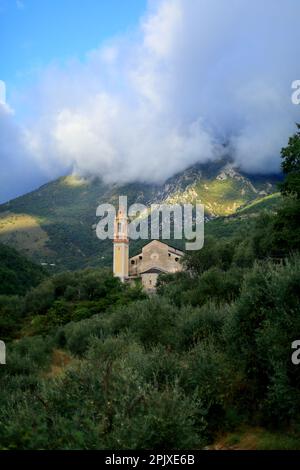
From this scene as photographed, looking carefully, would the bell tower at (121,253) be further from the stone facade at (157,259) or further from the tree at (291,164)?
the tree at (291,164)

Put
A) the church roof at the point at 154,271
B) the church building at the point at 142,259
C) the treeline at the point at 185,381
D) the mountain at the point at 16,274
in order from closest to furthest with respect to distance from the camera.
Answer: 1. the treeline at the point at 185,381
2. the church roof at the point at 154,271
3. the church building at the point at 142,259
4. the mountain at the point at 16,274

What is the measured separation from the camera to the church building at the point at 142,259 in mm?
91250

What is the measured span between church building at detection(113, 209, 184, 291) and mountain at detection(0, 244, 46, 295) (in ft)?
88.2

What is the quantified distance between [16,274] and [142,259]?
34.7 meters

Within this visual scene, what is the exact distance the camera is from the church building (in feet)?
299

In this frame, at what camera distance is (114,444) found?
11.4 m

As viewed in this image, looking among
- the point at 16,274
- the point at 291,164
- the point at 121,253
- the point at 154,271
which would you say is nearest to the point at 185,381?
the point at 291,164

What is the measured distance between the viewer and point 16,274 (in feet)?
363

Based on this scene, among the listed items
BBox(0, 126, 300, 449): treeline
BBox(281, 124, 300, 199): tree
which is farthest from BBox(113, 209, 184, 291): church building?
BBox(281, 124, 300, 199): tree

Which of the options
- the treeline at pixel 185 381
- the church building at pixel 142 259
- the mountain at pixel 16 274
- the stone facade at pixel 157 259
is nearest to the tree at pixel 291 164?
the treeline at pixel 185 381

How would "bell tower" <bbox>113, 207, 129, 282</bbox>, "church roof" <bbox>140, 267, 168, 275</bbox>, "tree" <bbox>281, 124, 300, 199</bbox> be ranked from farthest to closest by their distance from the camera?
"bell tower" <bbox>113, 207, 129, 282</bbox>
"church roof" <bbox>140, 267, 168, 275</bbox>
"tree" <bbox>281, 124, 300, 199</bbox>

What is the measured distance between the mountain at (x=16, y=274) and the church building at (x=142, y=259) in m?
26.9

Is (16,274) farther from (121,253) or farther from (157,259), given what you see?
(157,259)

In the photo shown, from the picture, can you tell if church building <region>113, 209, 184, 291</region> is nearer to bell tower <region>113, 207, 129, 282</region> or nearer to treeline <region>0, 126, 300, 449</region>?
bell tower <region>113, 207, 129, 282</region>
